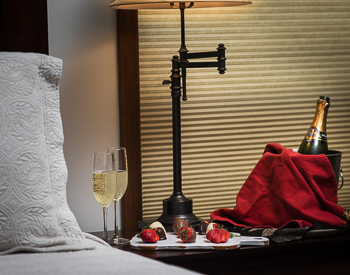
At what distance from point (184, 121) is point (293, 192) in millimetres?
508

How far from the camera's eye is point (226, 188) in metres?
2.22

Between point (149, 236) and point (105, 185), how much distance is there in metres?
0.18

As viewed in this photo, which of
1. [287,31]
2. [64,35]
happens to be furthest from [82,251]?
[287,31]

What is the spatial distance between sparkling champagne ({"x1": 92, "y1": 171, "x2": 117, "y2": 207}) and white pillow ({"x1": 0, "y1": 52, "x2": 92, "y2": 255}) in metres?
0.32

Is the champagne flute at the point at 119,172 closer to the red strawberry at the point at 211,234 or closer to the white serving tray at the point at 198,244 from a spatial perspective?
the white serving tray at the point at 198,244

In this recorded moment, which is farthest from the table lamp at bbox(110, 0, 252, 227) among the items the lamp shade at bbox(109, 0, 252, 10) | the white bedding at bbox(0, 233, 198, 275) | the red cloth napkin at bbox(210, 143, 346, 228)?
the white bedding at bbox(0, 233, 198, 275)

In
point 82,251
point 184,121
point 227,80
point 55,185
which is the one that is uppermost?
point 227,80

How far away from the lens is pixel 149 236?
1640 mm

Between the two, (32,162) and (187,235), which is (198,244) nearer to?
(187,235)

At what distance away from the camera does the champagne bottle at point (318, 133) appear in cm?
190

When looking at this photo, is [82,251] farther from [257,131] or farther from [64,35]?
[257,131]

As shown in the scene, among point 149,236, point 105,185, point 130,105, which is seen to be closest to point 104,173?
point 105,185

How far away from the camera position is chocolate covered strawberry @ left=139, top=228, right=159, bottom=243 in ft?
5.38

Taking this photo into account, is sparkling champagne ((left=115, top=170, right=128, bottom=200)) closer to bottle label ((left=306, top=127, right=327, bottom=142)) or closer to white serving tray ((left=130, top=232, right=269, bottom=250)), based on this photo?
white serving tray ((left=130, top=232, right=269, bottom=250))
